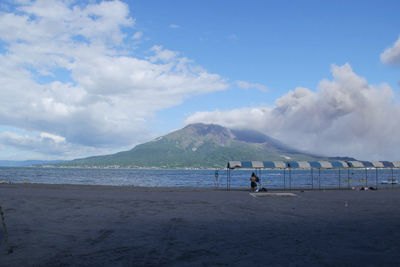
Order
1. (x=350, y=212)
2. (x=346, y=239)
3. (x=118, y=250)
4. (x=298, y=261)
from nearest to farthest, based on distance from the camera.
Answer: (x=298, y=261) → (x=118, y=250) → (x=346, y=239) → (x=350, y=212)

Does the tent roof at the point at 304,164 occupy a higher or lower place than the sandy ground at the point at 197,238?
higher

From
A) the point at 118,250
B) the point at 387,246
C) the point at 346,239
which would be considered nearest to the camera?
the point at 118,250

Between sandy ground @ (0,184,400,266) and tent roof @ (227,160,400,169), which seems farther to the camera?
tent roof @ (227,160,400,169)

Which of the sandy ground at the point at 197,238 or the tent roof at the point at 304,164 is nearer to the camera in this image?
the sandy ground at the point at 197,238

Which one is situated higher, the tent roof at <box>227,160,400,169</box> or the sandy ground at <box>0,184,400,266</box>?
the tent roof at <box>227,160,400,169</box>

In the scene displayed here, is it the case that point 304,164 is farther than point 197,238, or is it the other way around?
point 304,164

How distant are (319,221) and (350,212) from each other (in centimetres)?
432

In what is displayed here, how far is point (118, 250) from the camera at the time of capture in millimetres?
9766

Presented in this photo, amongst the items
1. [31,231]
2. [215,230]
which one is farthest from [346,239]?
[31,231]

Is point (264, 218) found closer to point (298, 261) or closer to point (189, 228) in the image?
point (189, 228)

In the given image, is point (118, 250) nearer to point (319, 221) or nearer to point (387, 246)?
point (387, 246)

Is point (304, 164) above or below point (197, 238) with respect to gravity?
above

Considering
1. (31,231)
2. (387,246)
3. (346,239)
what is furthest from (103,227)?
(387,246)

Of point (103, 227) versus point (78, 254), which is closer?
point (78, 254)
